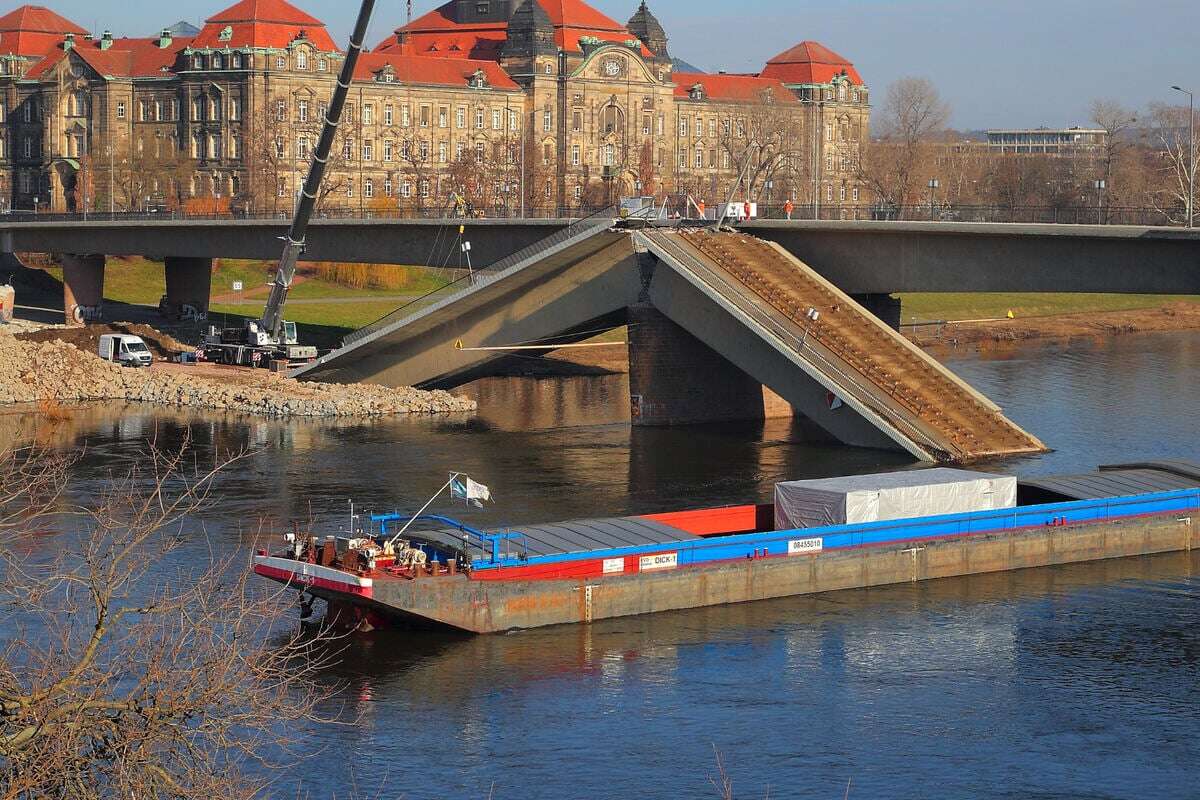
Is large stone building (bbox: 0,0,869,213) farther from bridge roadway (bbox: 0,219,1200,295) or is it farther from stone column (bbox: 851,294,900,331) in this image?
stone column (bbox: 851,294,900,331)

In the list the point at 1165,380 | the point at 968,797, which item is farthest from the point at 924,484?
the point at 1165,380

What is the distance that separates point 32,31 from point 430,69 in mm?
42819

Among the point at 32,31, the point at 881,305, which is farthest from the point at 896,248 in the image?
the point at 32,31

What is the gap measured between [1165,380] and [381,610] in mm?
60235

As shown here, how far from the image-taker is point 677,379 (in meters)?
80.2

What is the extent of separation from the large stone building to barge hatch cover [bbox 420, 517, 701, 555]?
355ft

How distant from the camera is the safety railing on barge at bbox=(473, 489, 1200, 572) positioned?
1837 inches

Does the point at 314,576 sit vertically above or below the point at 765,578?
above

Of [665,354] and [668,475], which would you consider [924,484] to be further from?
[665,354]

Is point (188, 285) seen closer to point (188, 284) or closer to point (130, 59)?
point (188, 284)

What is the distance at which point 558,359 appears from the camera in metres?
102

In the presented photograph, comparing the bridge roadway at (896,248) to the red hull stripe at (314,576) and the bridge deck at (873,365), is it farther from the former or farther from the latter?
the red hull stripe at (314,576)

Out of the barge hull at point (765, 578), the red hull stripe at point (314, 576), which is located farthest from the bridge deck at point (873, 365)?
the red hull stripe at point (314, 576)

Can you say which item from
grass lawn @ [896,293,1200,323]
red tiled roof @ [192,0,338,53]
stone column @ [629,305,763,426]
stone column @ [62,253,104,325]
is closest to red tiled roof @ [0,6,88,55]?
red tiled roof @ [192,0,338,53]
